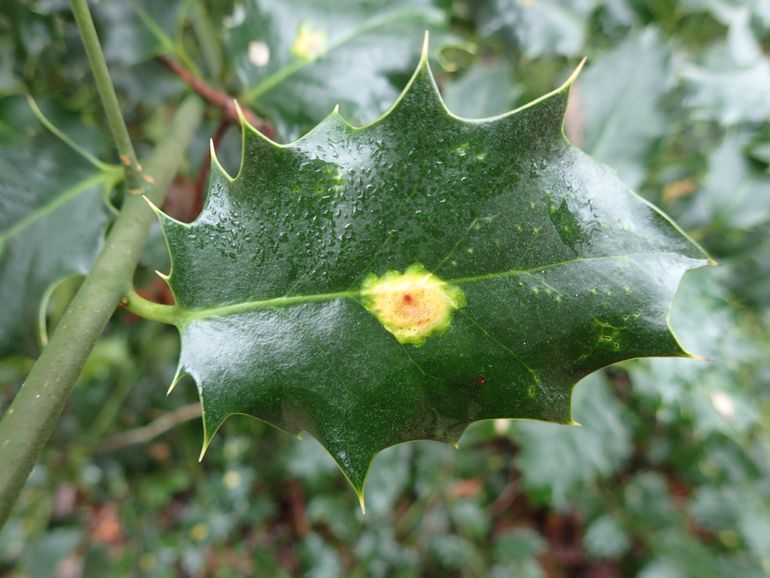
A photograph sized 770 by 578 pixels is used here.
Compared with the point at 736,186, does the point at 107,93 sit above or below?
above

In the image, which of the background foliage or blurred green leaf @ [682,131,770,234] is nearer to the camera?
Answer: the background foliage

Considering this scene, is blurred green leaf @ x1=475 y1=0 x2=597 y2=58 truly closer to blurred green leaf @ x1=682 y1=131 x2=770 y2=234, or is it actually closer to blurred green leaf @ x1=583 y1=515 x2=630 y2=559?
blurred green leaf @ x1=682 y1=131 x2=770 y2=234

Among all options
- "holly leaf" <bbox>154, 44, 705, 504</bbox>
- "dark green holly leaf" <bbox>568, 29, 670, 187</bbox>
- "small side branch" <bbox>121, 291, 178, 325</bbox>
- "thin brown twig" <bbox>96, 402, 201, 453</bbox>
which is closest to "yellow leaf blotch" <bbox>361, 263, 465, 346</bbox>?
"holly leaf" <bbox>154, 44, 705, 504</bbox>

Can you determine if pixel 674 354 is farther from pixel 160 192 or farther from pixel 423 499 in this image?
pixel 423 499

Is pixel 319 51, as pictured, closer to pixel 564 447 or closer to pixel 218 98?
pixel 218 98

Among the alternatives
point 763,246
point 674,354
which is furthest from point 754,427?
point 674,354

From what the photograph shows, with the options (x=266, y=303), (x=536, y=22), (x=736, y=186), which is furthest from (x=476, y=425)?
(x=266, y=303)
